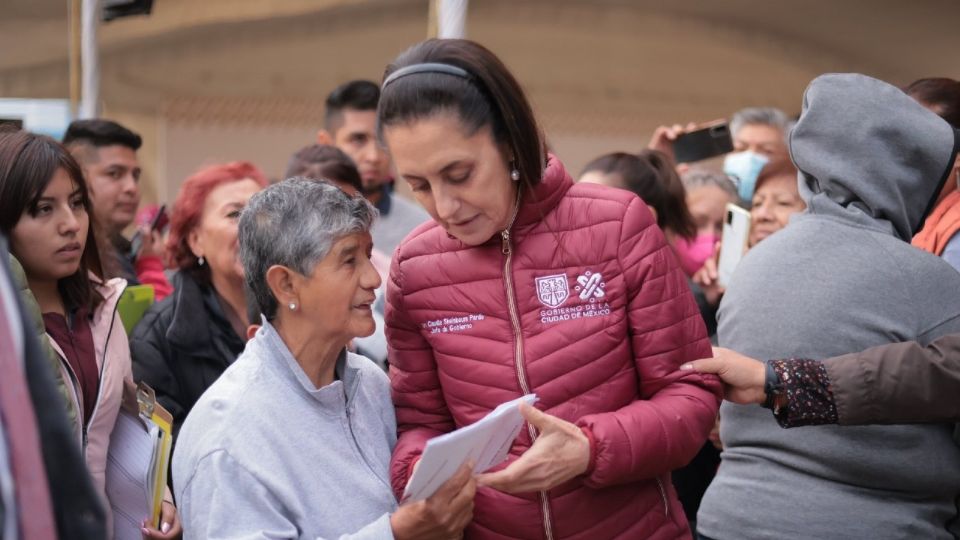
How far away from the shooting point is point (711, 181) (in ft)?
15.9

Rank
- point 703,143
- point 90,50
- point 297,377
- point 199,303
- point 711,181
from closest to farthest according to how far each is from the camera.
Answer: point 297,377
point 199,303
point 703,143
point 711,181
point 90,50

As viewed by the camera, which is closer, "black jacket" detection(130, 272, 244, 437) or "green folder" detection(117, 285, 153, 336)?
"black jacket" detection(130, 272, 244, 437)

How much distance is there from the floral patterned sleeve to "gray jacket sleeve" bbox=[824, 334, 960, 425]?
0.02m

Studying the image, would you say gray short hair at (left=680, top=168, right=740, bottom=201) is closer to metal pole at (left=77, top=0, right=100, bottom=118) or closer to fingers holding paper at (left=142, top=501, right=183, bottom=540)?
metal pole at (left=77, top=0, right=100, bottom=118)

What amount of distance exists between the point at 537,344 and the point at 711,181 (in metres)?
3.03

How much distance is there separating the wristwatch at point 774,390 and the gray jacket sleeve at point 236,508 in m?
0.79

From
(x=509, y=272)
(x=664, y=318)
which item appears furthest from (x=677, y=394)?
(x=509, y=272)

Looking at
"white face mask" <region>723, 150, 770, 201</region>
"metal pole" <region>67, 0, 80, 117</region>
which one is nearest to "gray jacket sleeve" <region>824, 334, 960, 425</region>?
"white face mask" <region>723, 150, 770, 201</region>

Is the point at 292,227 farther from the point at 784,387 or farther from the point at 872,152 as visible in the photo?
the point at 872,152

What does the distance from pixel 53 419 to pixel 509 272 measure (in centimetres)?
102

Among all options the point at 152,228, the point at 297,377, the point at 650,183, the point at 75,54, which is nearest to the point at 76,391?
the point at 297,377

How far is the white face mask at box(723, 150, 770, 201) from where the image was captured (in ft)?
15.3

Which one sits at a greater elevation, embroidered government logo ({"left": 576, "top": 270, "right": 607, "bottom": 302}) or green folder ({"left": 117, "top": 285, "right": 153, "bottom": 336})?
embroidered government logo ({"left": 576, "top": 270, "right": 607, "bottom": 302})

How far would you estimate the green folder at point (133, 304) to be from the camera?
3393 mm
